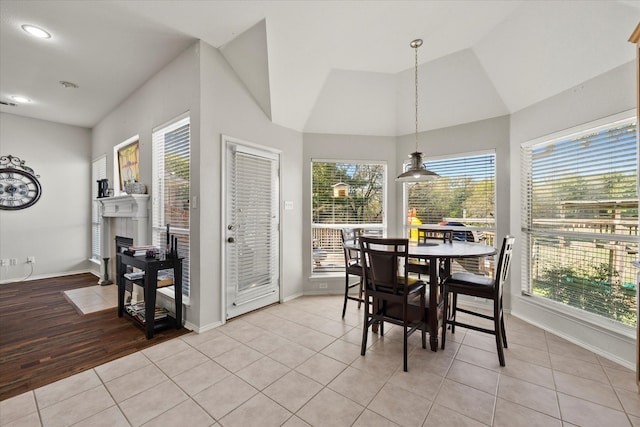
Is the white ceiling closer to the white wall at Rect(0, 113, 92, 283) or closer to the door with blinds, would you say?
the door with blinds

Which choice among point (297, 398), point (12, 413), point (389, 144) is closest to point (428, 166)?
point (389, 144)

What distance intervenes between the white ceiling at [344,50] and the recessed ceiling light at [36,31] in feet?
0.22

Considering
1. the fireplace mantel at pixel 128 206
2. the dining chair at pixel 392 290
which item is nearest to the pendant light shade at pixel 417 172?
the dining chair at pixel 392 290

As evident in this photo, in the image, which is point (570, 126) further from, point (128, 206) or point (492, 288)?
point (128, 206)

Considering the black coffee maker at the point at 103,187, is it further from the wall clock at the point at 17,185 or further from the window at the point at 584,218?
the window at the point at 584,218

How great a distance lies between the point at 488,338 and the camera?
265 cm

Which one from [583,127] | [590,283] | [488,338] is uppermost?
[583,127]

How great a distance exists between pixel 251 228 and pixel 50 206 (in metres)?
A: 4.82

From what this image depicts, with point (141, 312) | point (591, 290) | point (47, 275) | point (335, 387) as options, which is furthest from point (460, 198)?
point (47, 275)

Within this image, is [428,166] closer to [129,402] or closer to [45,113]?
[129,402]

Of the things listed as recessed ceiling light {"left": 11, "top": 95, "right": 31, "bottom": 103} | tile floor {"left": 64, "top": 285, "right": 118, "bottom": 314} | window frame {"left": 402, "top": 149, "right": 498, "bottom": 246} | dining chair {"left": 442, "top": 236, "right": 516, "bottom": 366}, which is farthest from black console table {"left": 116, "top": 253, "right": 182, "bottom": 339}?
recessed ceiling light {"left": 11, "top": 95, "right": 31, "bottom": 103}

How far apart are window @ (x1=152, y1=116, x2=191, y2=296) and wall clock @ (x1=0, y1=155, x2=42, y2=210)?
3503 mm

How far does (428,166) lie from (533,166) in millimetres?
1243

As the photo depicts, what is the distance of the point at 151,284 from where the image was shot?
265 cm
